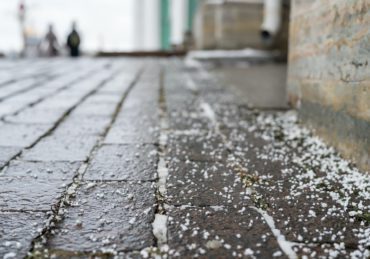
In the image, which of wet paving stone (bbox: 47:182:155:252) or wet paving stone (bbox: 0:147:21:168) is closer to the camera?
wet paving stone (bbox: 47:182:155:252)

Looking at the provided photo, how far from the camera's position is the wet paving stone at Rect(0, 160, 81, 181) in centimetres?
186

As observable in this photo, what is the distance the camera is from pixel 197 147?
2.41 metres

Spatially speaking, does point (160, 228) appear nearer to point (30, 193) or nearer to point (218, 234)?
point (218, 234)

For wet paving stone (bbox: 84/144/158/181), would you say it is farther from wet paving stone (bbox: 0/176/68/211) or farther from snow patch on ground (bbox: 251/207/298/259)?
snow patch on ground (bbox: 251/207/298/259)

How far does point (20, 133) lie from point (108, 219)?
4.93ft

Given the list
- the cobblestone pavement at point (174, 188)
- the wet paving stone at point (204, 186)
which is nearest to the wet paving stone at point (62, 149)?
the cobblestone pavement at point (174, 188)

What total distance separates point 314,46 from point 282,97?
142 centimetres

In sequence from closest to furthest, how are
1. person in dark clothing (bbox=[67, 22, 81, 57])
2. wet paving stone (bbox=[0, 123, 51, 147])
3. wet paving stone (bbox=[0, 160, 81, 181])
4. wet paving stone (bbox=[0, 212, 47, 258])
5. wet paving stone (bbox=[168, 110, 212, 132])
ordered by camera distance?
wet paving stone (bbox=[0, 212, 47, 258]), wet paving stone (bbox=[0, 160, 81, 181]), wet paving stone (bbox=[0, 123, 51, 147]), wet paving stone (bbox=[168, 110, 212, 132]), person in dark clothing (bbox=[67, 22, 81, 57])

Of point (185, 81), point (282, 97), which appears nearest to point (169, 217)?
point (282, 97)

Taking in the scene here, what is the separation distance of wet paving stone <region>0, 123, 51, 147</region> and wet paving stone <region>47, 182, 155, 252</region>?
886 mm

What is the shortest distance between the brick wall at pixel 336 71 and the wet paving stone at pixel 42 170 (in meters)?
1.51

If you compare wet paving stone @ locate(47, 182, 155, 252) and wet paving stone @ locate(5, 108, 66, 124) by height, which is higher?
wet paving stone @ locate(5, 108, 66, 124)

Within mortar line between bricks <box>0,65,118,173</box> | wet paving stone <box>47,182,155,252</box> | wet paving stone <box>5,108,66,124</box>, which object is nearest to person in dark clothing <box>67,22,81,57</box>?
mortar line between bricks <box>0,65,118,173</box>

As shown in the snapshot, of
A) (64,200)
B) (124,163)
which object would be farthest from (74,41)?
(64,200)
